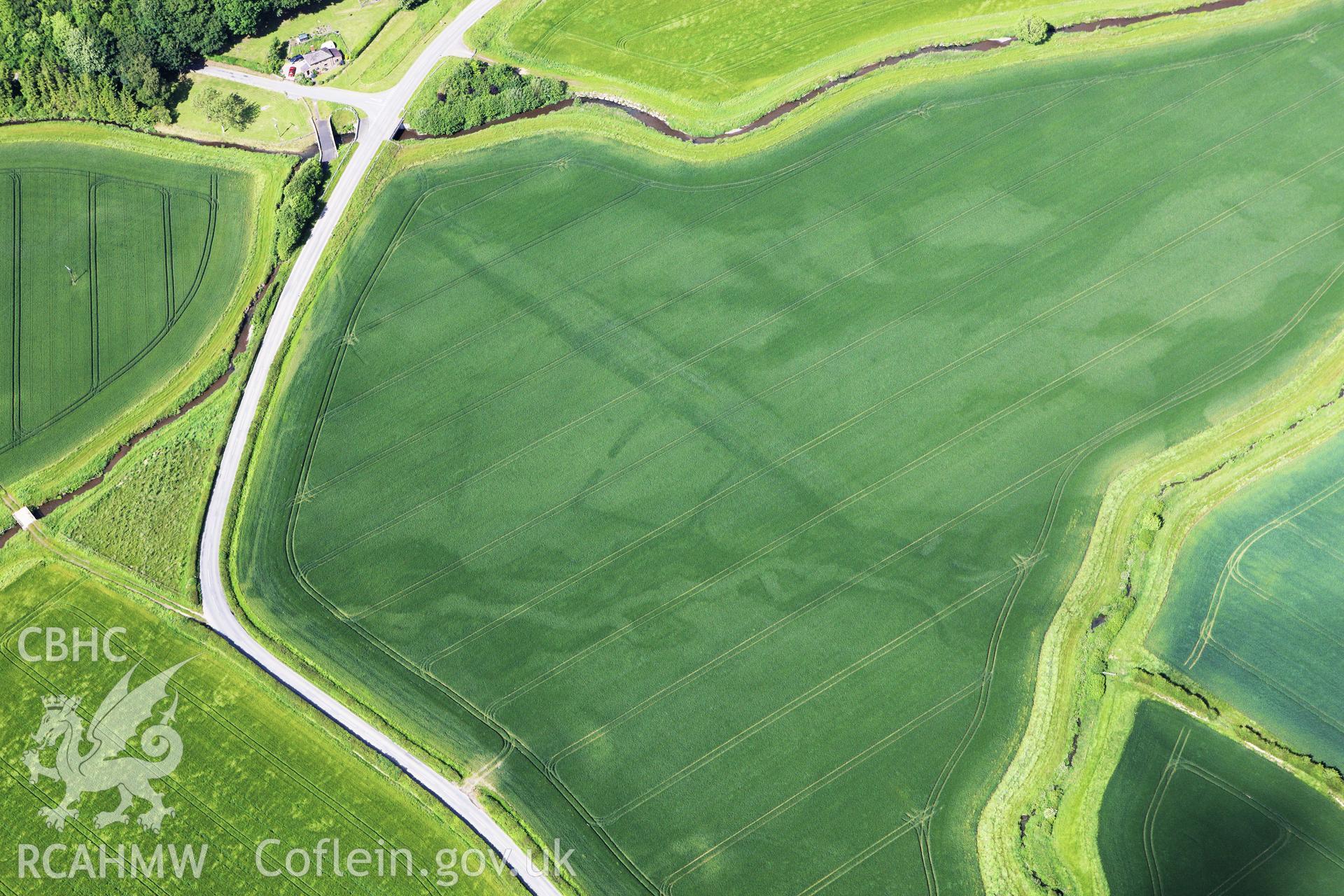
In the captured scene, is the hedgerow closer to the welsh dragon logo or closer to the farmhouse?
the farmhouse

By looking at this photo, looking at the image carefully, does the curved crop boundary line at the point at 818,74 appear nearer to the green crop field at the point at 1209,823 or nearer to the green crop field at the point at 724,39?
the green crop field at the point at 724,39

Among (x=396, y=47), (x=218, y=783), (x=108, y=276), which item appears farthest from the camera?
(x=396, y=47)

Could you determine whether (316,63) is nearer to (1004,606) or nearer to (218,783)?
(218,783)

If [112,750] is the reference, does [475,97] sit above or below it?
above

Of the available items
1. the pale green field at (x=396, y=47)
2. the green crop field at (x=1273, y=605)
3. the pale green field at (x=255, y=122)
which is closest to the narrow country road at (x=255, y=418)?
the pale green field at (x=396, y=47)

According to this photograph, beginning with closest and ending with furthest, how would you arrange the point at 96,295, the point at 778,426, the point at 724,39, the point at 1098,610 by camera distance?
the point at 1098,610 → the point at 778,426 → the point at 96,295 → the point at 724,39

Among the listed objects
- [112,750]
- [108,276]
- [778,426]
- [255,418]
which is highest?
[108,276]

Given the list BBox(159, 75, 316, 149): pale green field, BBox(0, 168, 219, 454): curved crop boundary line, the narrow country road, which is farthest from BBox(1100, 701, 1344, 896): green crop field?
BBox(159, 75, 316, 149): pale green field

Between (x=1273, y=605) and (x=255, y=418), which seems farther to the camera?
(x=255, y=418)

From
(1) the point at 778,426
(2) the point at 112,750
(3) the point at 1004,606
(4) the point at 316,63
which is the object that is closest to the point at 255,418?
(2) the point at 112,750
